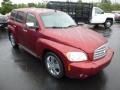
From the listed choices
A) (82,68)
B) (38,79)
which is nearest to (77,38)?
(82,68)

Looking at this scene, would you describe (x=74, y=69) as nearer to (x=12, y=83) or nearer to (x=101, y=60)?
(x=101, y=60)

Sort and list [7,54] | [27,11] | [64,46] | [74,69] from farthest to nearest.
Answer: [7,54], [27,11], [64,46], [74,69]

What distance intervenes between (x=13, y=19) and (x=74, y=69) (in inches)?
172

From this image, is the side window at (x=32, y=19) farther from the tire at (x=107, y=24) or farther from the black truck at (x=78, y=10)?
the tire at (x=107, y=24)

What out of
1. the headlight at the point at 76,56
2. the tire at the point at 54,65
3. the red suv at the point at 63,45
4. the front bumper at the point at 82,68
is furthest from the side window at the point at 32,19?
the front bumper at the point at 82,68

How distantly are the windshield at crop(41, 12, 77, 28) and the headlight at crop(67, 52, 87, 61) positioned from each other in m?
1.54

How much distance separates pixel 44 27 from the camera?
6.34 m

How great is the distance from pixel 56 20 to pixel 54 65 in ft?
5.15

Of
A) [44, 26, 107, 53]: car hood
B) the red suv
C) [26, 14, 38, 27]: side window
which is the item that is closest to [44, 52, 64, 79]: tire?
the red suv

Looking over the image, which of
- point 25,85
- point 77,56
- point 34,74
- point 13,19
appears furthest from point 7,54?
Result: point 77,56

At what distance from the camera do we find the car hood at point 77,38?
541 centimetres

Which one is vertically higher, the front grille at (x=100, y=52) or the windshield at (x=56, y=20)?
the windshield at (x=56, y=20)

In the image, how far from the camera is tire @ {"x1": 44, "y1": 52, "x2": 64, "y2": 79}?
552cm

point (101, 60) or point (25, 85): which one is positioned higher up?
point (101, 60)
